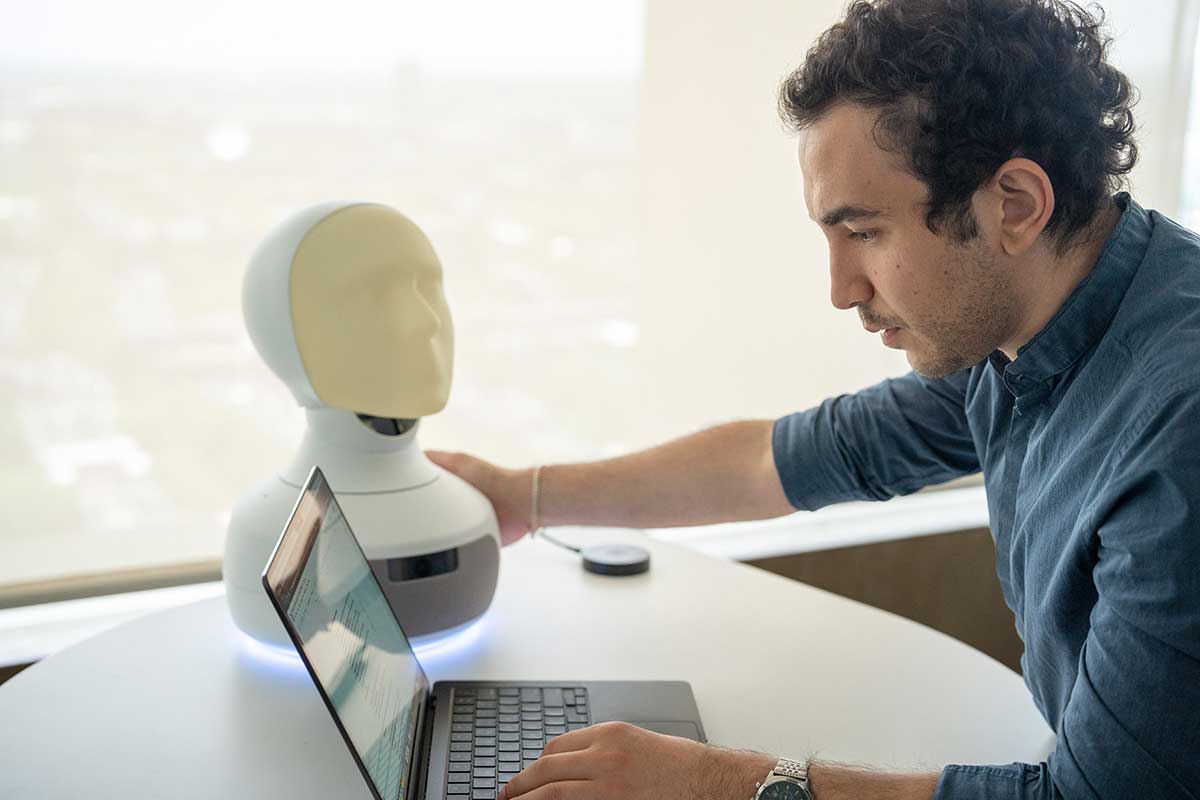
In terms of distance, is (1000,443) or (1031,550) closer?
(1031,550)

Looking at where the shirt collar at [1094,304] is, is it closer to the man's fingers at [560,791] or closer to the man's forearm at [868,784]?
the man's forearm at [868,784]

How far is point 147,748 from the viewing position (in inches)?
44.0

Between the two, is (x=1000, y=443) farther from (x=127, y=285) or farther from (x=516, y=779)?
(x=127, y=285)

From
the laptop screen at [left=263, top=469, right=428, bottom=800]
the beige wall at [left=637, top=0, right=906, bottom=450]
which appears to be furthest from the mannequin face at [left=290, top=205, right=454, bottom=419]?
the beige wall at [left=637, top=0, right=906, bottom=450]

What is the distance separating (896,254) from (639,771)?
0.55m

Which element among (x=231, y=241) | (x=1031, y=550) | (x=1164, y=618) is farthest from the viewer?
(x=231, y=241)

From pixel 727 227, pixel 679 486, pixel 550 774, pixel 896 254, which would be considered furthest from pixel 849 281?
pixel 727 227

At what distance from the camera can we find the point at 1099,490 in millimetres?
1030

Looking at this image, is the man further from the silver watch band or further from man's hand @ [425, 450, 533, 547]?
man's hand @ [425, 450, 533, 547]

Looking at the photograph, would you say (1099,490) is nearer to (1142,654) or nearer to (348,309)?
(1142,654)

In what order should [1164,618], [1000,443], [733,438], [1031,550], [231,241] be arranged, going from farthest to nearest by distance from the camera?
[231,241] → [733,438] → [1000,443] → [1031,550] → [1164,618]

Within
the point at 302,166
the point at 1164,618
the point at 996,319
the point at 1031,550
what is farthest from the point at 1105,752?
the point at 302,166

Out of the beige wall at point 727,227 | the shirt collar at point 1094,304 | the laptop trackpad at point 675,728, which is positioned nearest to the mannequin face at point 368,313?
the laptop trackpad at point 675,728

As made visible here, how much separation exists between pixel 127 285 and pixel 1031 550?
1.26 m
